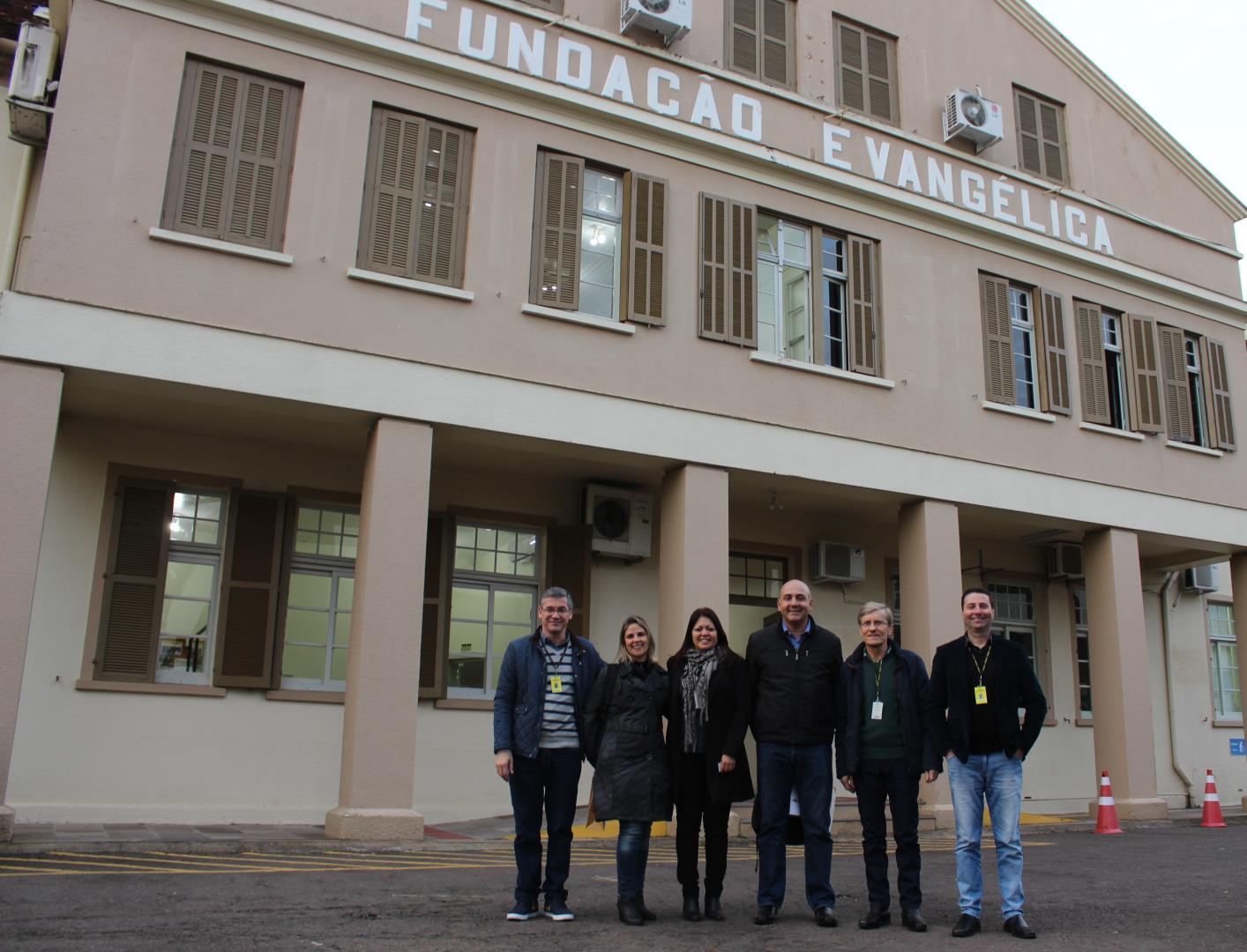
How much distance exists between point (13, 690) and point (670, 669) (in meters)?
5.34

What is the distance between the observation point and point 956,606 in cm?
1291

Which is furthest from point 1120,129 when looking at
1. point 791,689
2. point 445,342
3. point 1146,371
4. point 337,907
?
point 337,907

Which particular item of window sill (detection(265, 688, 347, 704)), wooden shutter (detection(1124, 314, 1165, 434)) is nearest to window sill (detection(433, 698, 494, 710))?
window sill (detection(265, 688, 347, 704))

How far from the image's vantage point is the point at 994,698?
5773 millimetres

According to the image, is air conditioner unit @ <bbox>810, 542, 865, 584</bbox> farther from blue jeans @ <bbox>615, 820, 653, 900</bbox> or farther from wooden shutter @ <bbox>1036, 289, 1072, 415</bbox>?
blue jeans @ <bbox>615, 820, 653, 900</bbox>

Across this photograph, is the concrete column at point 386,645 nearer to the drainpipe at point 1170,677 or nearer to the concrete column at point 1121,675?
the concrete column at point 1121,675

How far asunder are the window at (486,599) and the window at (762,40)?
5831 millimetres

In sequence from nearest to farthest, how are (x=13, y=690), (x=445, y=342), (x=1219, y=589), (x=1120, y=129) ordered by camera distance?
1. (x=13, y=690)
2. (x=445, y=342)
3. (x=1120, y=129)
4. (x=1219, y=589)

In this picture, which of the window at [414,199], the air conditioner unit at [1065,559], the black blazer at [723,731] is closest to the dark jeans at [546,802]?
the black blazer at [723,731]

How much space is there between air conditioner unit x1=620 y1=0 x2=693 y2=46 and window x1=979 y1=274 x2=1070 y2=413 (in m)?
4.84

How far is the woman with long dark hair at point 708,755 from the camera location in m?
5.89

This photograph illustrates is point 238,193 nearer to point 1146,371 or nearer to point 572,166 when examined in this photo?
point 572,166

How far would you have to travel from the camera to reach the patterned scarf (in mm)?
5961

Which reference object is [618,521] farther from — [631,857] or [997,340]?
[631,857]
